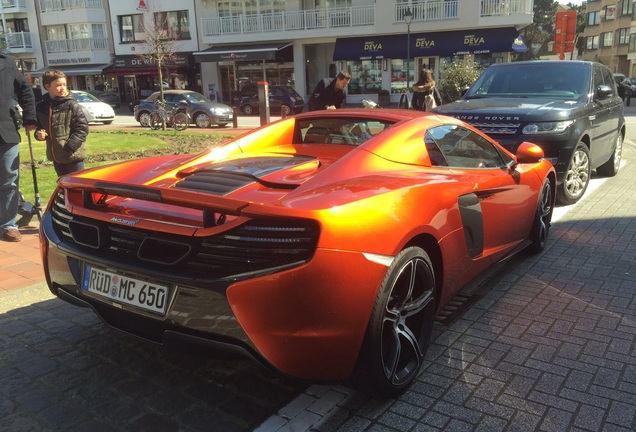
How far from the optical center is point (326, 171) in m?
2.77

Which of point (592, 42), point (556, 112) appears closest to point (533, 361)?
point (556, 112)

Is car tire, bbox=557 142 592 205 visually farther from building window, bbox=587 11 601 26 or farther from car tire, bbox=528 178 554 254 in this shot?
building window, bbox=587 11 601 26

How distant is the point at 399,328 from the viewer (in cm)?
275

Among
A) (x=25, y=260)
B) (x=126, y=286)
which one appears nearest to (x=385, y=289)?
(x=126, y=286)

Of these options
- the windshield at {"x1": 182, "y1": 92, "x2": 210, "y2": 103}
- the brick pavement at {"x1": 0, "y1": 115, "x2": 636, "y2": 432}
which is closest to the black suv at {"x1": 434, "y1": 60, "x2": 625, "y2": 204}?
the brick pavement at {"x1": 0, "y1": 115, "x2": 636, "y2": 432}

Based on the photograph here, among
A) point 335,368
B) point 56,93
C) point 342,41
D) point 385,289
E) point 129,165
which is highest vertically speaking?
point 342,41

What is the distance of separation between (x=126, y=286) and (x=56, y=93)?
3.98m

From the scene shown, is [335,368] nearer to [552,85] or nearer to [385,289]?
[385,289]

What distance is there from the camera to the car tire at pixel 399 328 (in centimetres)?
248

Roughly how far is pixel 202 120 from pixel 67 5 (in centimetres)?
3083

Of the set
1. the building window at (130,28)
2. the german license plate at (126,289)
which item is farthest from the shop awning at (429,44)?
the german license plate at (126,289)

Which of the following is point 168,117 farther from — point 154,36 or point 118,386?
point 118,386

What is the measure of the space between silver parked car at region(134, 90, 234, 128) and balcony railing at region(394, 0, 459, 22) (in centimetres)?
1462

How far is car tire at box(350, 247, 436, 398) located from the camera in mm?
2482
